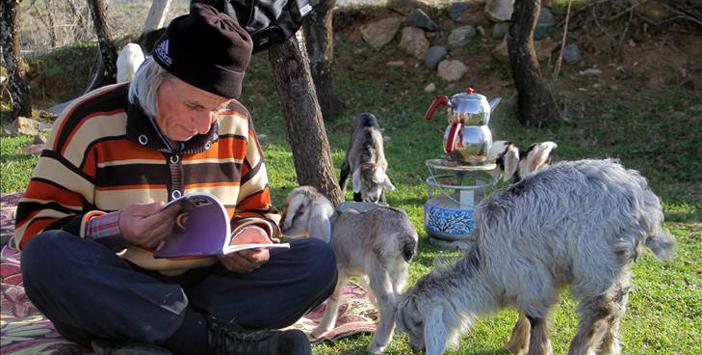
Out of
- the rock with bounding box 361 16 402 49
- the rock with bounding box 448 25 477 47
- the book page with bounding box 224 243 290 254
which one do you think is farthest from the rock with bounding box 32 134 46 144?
the book page with bounding box 224 243 290 254

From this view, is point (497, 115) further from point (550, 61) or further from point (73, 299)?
point (73, 299)

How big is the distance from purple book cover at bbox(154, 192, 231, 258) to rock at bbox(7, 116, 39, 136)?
29.5 feet

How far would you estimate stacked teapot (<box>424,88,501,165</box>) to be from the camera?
208 inches

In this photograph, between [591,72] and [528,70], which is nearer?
[528,70]

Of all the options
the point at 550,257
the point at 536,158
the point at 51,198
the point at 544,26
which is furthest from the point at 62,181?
the point at 544,26

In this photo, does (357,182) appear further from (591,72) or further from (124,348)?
(591,72)

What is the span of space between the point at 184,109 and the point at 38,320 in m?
1.76

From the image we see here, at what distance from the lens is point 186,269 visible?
3207 millimetres

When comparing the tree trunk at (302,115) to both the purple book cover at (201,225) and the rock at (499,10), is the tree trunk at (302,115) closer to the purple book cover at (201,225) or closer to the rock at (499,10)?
the purple book cover at (201,225)

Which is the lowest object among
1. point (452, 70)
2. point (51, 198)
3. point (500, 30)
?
point (452, 70)

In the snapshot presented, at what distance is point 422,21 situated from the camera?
41.7ft

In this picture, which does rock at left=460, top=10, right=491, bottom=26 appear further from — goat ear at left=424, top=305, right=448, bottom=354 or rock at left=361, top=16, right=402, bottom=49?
goat ear at left=424, top=305, right=448, bottom=354

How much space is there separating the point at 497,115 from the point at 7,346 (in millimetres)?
8098

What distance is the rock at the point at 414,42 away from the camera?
41.1 feet
